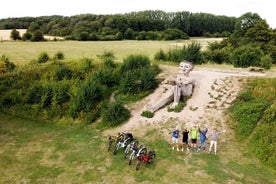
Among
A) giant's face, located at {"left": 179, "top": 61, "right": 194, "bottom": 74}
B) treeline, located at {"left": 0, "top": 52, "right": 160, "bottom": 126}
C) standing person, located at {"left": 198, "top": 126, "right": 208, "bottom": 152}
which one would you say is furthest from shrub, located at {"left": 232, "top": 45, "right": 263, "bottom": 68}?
standing person, located at {"left": 198, "top": 126, "right": 208, "bottom": 152}

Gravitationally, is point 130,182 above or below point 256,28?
below

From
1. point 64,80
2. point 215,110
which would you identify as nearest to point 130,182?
point 215,110

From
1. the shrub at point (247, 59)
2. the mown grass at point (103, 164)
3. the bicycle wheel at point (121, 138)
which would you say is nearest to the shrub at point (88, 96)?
the mown grass at point (103, 164)

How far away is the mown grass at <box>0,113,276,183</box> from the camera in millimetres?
13173

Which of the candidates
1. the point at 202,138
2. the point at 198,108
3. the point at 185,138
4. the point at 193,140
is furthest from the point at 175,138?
the point at 198,108

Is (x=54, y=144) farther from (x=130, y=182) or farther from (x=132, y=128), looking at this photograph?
(x=130, y=182)

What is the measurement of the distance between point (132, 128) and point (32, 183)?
7.92 m

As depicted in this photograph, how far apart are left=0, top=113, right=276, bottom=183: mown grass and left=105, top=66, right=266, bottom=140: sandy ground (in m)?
1.23

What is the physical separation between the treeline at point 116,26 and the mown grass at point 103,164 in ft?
146

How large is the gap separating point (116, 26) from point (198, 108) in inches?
2040

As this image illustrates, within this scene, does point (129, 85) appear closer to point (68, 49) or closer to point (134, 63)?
point (134, 63)

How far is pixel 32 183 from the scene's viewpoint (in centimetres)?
1312

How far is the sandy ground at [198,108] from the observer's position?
732 inches

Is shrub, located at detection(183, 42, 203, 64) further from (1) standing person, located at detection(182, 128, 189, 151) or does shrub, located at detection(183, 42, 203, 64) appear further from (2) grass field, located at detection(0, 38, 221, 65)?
(1) standing person, located at detection(182, 128, 189, 151)
